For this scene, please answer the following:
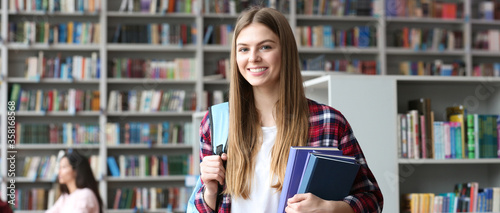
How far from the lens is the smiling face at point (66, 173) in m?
3.99

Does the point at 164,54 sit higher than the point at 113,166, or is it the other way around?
the point at 164,54

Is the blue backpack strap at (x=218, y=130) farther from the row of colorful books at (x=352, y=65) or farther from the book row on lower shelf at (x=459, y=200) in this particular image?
the row of colorful books at (x=352, y=65)

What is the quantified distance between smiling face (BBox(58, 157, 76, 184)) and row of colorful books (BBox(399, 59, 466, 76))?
3560mm

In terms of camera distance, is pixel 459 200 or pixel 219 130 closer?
pixel 219 130

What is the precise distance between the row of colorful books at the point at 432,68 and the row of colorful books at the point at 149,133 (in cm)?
231

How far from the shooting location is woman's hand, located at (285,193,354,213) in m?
1.19

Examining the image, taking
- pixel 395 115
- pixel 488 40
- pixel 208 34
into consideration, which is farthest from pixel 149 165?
pixel 488 40

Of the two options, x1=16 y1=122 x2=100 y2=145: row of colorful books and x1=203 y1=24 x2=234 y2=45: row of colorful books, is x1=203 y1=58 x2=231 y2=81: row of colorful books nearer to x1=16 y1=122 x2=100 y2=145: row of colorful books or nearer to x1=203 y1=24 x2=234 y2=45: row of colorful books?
x1=203 y1=24 x2=234 y2=45: row of colorful books

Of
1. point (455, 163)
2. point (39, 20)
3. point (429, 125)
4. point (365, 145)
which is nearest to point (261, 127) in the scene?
point (365, 145)

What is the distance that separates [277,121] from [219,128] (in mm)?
142

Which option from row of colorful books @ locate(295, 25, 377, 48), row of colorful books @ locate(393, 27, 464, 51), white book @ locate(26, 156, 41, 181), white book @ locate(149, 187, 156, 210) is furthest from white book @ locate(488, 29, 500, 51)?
white book @ locate(26, 156, 41, 181)

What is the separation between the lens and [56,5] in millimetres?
5598

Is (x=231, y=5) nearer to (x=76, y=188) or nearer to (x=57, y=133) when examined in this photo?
(x=57, y=133)

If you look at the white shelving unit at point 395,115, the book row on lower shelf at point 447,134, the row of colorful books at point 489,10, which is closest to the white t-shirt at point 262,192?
the white shelving unit at point 395,115
